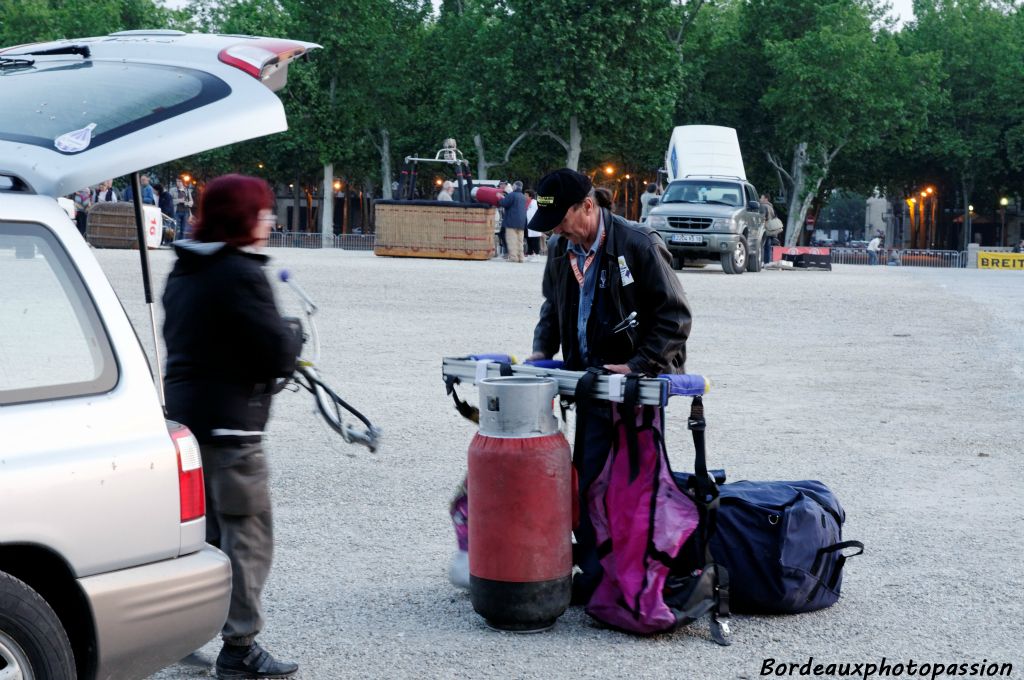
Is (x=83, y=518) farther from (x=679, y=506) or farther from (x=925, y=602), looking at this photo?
(x=925, y=602)

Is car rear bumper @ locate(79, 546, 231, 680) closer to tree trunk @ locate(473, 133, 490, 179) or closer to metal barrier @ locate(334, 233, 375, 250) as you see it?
metal barrier @ locate(334, 233, 375, 250)

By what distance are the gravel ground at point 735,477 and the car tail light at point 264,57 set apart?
191 centimetres

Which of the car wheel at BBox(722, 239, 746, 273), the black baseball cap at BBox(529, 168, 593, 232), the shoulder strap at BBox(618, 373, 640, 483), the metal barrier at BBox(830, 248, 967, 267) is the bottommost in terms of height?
the metal barrier at BBox(830, 248, 967, 267)

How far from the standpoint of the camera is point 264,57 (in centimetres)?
384

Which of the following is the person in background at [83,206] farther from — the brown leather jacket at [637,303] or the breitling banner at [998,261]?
the breitling banner at [998,261]

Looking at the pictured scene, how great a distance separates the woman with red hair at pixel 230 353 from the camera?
158 inches

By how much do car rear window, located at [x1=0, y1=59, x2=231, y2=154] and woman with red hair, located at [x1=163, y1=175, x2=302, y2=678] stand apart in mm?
475

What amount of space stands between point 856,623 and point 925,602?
1.37 ft

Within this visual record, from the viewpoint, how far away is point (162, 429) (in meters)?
3.37

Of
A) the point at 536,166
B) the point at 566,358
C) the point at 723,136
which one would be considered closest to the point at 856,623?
the point at 566,358

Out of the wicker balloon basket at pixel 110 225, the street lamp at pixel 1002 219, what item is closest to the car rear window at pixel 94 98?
the wicker balloon basket at pixel 110 225

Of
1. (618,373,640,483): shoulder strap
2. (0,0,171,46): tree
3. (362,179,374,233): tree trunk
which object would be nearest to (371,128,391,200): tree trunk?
(362,179,374,233): tree trunk

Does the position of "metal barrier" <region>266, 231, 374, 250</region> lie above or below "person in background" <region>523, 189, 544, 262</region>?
below

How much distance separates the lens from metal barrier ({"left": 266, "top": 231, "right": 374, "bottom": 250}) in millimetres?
56016
